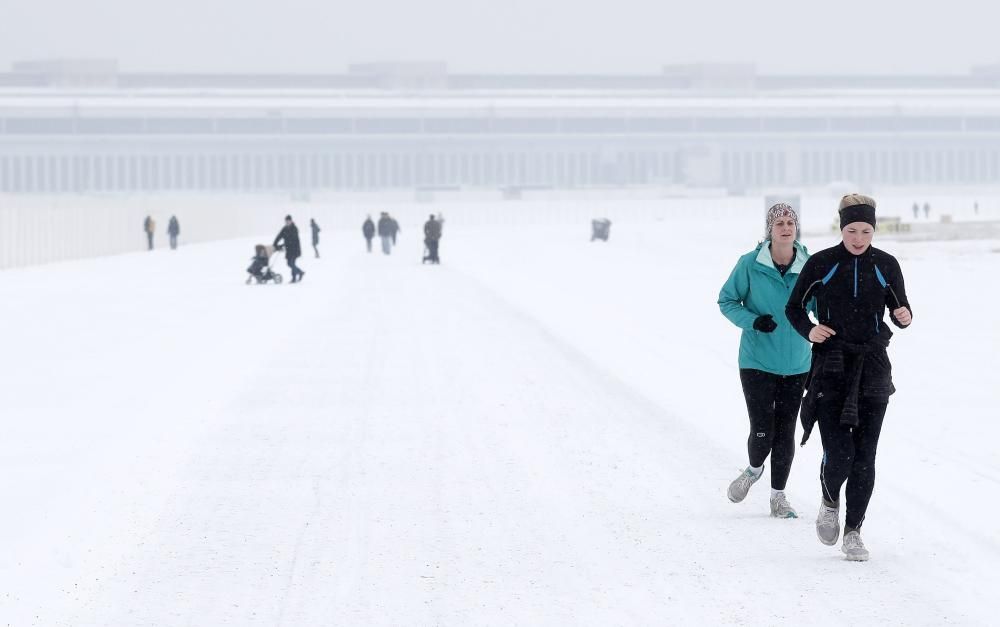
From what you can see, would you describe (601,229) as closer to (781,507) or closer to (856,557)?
(781,507)

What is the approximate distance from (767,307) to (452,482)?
2.05 meters

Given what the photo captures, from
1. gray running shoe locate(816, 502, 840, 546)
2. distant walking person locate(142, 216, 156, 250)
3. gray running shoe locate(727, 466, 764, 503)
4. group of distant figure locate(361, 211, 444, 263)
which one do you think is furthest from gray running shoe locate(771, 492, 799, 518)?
distant walking person locate(142, 216, 156, 250)

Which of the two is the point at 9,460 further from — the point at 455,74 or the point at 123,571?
the point at 455,74

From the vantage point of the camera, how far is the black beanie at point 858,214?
586cm

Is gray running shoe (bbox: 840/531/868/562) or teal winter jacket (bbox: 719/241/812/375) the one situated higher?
teal winter jacket (bbox: 719/241/812/375)

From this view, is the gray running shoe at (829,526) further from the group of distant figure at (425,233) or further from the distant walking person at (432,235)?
the distant walking person at (432,235)

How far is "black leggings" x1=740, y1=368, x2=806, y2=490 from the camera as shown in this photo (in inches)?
268

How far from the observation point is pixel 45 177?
12762 cm

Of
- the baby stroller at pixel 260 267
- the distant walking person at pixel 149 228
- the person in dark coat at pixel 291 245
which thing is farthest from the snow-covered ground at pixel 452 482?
the distant walking person at pixel 149 228

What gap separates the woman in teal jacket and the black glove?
0.07 meters

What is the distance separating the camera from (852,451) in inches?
237

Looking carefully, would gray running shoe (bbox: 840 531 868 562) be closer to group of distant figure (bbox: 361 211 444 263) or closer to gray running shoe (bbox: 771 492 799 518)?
gray running shoe (bbox: 771 492 799 518)

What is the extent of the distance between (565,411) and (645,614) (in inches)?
211

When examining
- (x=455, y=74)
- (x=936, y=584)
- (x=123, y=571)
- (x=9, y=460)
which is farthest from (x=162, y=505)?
(x=455, y=74)
